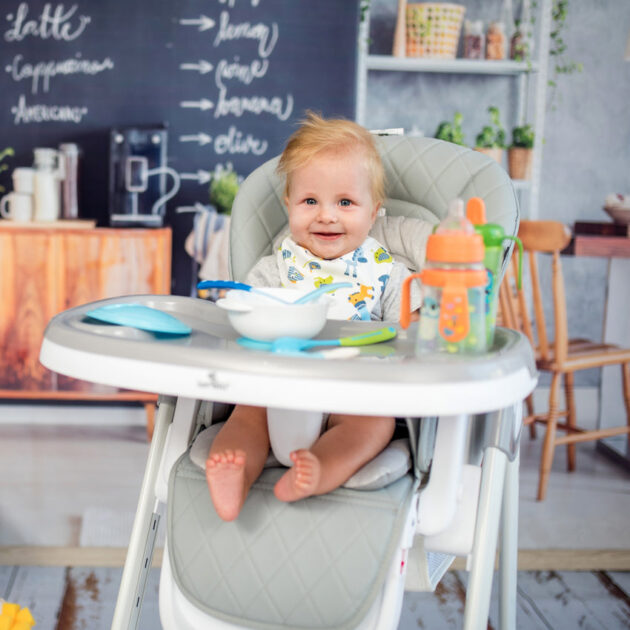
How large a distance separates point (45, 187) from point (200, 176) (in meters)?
0.59

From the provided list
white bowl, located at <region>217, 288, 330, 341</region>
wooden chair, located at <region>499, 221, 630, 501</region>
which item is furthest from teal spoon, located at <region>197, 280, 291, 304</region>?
wooden chair, located at <region>499, 221, 630, 501</region>

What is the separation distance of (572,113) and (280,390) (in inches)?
122

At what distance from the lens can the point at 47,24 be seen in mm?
3270

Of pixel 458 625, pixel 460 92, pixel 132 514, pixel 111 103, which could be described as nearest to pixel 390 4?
pixel 460 92

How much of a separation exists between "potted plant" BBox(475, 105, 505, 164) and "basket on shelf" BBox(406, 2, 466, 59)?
305mm

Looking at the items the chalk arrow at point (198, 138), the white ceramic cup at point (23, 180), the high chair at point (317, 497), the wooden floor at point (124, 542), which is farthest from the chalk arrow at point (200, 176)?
A: the high chair at point (317, 497)

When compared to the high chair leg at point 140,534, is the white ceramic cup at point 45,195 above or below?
above

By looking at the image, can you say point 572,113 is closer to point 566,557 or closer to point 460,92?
point 460,92

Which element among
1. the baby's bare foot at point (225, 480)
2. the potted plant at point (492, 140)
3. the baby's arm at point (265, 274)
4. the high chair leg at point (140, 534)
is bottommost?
the high chair leg at point (140, 534)

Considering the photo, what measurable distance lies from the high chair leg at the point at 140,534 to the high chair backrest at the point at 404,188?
39cm

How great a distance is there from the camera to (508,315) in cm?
294

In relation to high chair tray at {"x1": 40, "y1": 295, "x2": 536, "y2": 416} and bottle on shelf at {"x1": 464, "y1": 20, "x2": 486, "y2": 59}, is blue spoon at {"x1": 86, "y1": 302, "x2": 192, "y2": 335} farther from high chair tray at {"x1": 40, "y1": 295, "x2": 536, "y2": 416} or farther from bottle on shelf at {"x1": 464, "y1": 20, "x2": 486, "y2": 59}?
bottle on shelf at {"x1": 464, "y1": 20, "x2": 486, "y2": 59}

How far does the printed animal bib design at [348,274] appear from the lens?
1555 mm

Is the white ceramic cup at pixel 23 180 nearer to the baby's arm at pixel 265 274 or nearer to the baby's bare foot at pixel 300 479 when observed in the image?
the baby's arm at pixel 265 274
